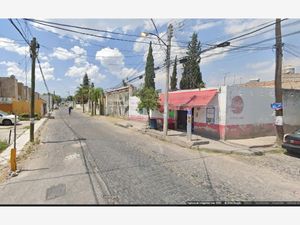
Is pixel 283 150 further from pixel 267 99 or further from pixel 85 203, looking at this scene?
pixel 85 203

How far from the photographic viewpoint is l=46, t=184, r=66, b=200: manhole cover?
5.54 m

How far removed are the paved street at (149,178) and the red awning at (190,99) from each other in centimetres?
459

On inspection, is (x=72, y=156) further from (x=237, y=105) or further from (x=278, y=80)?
(x=278, y=80)

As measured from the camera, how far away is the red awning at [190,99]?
1422 cm

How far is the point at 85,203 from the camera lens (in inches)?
201

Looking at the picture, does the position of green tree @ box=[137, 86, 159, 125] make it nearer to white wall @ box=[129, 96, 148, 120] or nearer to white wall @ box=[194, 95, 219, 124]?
white wall @ box=[194, 95, 219, 124]

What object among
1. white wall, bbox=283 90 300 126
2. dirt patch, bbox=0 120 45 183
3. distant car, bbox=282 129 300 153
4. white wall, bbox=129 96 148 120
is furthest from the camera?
white wall, bbox=129 96 148 120

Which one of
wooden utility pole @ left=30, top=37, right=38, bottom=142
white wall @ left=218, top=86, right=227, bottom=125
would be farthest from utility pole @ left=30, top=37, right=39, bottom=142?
white wall @ left=218, top=86, right=227, bottom=125

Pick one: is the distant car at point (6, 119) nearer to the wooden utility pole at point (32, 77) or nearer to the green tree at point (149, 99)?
the wooden utility pole at point (32, 77)

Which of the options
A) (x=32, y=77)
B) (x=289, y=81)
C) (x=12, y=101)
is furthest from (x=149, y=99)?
(x=12, y=101)

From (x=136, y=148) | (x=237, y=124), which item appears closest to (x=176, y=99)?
(x=237, y=124)

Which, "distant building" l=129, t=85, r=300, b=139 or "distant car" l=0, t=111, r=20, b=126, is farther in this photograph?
"distant car" l=0, t=111, r=20, b=126

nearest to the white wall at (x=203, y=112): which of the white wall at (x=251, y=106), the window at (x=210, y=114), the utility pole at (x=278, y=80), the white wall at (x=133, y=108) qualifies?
the window at (x=210, y=114)

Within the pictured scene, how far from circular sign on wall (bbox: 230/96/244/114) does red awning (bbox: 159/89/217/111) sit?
118 centimetres
